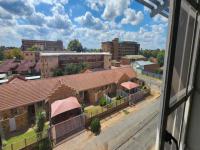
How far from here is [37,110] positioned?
12.8m

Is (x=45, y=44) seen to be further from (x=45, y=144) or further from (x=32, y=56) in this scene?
(x=45, y=144)

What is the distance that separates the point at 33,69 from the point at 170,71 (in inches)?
1416

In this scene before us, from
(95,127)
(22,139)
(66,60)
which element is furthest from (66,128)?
(66,60)

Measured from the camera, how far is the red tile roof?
11695 millimetres

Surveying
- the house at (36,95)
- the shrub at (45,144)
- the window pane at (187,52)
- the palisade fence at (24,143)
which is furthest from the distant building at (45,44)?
the window pane at (187,52)

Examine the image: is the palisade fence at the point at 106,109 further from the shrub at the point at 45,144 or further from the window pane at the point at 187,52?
the window pane at the point at 187,52

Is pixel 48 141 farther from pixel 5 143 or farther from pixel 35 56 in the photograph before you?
pixel 35 56

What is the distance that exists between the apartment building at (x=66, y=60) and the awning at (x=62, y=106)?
683 inches

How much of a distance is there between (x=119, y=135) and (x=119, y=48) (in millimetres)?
55949

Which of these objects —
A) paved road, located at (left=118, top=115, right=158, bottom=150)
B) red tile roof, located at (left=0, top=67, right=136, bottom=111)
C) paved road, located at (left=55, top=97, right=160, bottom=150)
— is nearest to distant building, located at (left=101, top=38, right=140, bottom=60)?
red tile roof, located at (left=0, top=67, right=136, bottom=111)

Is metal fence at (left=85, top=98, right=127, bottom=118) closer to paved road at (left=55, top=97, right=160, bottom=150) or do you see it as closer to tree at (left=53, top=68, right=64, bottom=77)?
paved road at (left=55, top=97, right=160, bottom=150)

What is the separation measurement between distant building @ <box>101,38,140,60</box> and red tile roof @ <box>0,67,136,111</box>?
4280 cm

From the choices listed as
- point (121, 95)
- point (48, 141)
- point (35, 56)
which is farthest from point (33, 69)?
point (48, 141)

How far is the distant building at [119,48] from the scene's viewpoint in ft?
200
